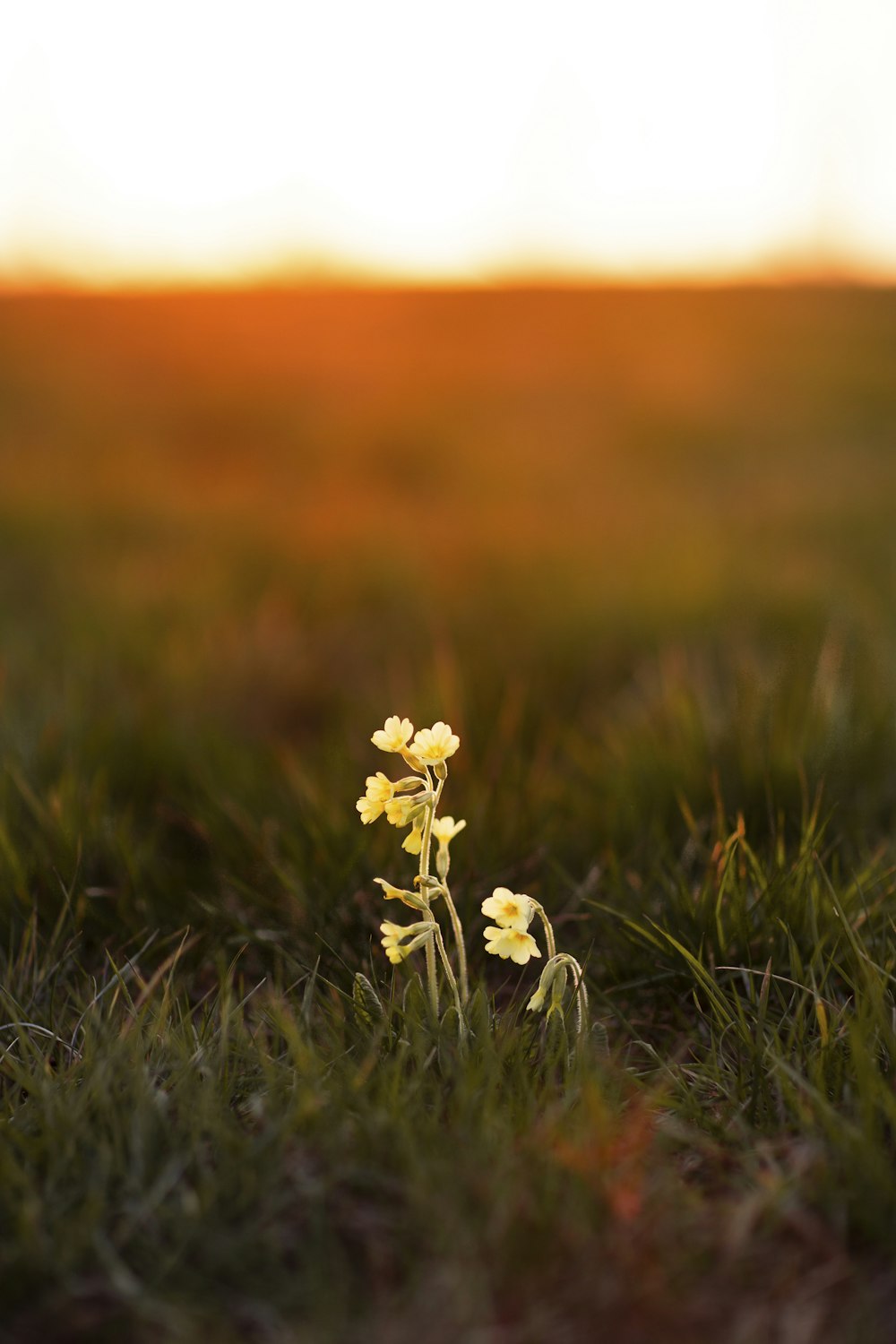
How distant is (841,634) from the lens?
305 cm

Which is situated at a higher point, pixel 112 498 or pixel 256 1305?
pixel 112 498

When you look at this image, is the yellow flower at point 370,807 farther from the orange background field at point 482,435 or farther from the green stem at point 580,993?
the orange background field at point 482,435

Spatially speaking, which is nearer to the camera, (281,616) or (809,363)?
(281,616)

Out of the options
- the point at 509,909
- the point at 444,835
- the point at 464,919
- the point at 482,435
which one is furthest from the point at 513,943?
the point at 482,435

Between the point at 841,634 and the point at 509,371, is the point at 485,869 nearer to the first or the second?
the point at 841,634

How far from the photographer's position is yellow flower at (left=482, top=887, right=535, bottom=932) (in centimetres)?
126

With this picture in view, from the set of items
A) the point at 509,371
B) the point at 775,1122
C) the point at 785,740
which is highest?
the point at 509,371

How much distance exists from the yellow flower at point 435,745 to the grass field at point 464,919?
0.30 metres

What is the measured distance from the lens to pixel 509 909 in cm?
128

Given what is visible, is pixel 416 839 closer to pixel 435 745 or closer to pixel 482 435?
pixel 435 745

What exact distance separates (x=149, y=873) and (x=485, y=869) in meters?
0.58

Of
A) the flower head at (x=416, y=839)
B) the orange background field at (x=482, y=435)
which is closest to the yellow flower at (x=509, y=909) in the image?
the flower head at (x=416, y=839)

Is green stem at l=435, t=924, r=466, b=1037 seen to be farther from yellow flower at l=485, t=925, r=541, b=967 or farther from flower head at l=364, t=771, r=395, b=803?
flower head at l=364, t=771, r=395, b=803

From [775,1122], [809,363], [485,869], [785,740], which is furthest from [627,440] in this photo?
[775,1122]
